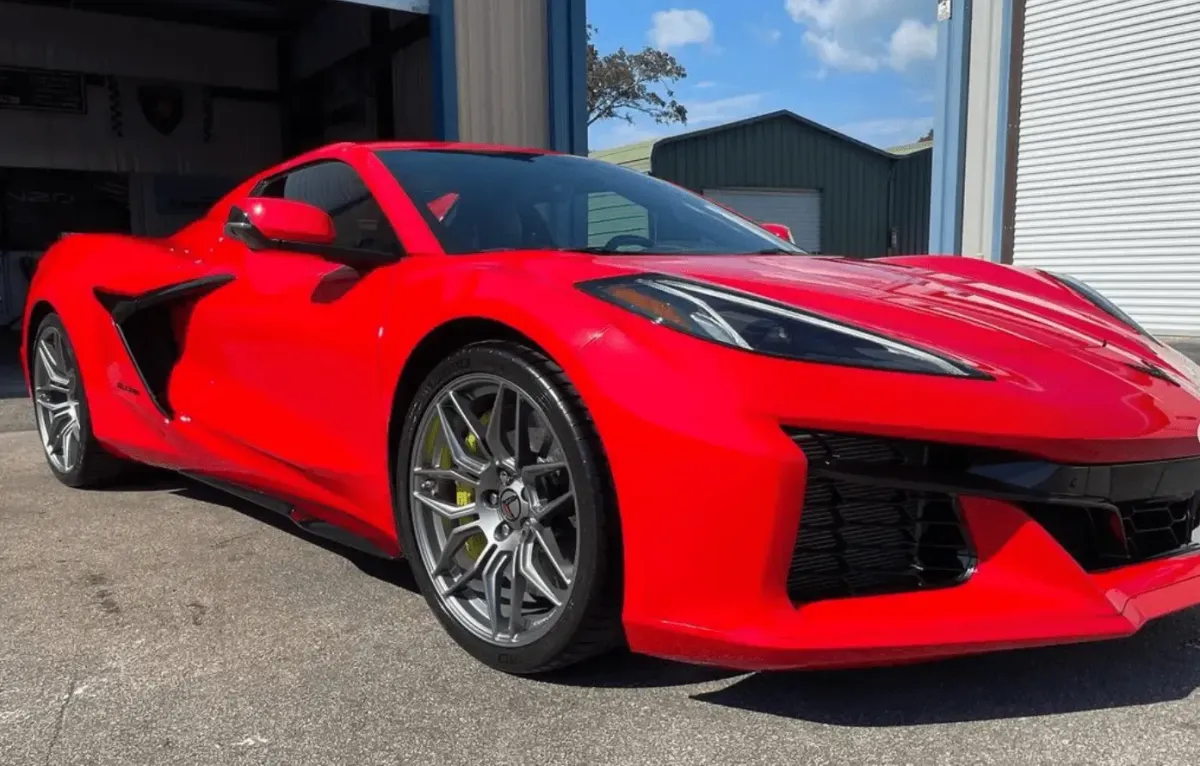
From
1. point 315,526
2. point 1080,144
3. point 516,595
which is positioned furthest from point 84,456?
point 1080,144

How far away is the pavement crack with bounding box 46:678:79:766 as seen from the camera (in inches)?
66.1

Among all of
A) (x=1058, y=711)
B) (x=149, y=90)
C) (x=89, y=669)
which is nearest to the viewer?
(x=1058, y=711)

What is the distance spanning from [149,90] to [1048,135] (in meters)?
11.8

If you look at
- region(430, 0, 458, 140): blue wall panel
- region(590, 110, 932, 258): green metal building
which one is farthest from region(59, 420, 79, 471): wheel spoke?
region(590, 110, 932, 258): green metal building

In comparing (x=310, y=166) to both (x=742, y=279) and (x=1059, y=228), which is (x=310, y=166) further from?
(x=1059, y=228)

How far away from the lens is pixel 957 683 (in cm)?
186

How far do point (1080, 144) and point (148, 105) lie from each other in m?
12.2

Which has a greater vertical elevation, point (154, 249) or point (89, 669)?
point (154, 249)

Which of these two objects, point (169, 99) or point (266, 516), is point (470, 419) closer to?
point (266, 516)

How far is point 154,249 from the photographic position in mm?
3475

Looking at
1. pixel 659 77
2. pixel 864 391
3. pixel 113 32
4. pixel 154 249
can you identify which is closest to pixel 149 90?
pixel 113 32

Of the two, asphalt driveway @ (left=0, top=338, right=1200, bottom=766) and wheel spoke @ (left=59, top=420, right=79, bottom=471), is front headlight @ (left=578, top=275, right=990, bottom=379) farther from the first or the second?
wheel spoke @ (left=59, top=420, right=79, bottom=471)

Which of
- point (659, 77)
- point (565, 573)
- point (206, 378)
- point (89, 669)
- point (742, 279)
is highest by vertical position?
point (659, 77)

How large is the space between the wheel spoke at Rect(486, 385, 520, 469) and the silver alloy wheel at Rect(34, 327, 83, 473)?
2.39 metres
